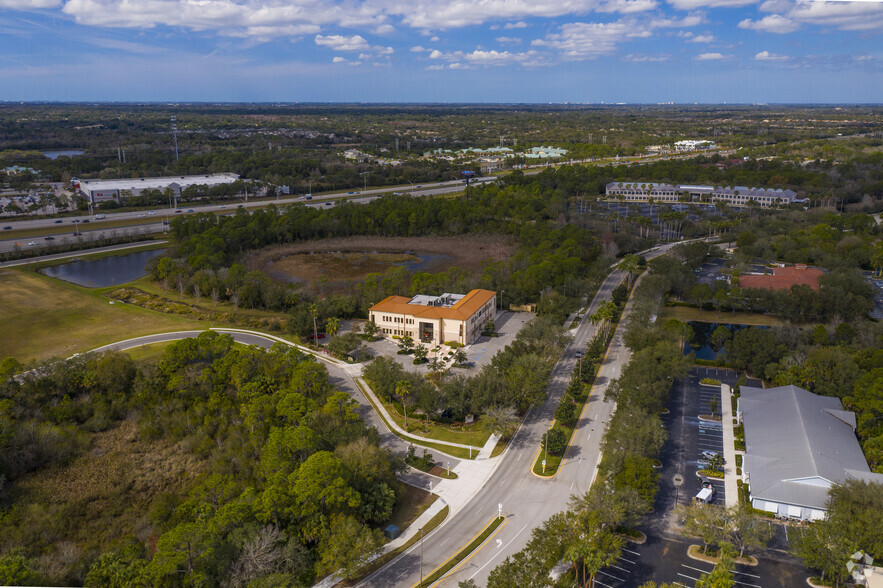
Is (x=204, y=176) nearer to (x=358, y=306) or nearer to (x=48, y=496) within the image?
(x=358, y=306)

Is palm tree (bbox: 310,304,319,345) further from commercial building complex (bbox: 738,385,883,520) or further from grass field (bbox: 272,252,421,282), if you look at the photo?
commercial building complex (bbox: 738,385,883,520)

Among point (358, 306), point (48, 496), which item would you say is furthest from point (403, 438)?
point (358, 306)

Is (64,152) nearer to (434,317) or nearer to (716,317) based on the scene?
(434,317)

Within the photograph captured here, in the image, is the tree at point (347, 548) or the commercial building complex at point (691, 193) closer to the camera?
the tree at point (347, 548)

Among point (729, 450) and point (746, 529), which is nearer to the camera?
point (746, 529)

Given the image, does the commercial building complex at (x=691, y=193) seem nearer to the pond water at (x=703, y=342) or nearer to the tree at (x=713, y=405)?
the pond water at (x=703, y=342)

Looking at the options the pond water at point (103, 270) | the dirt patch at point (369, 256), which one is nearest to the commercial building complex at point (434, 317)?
the dirt patch at point (369, 256)

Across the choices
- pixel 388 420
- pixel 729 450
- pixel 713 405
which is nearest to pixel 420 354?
pixel 388 420
